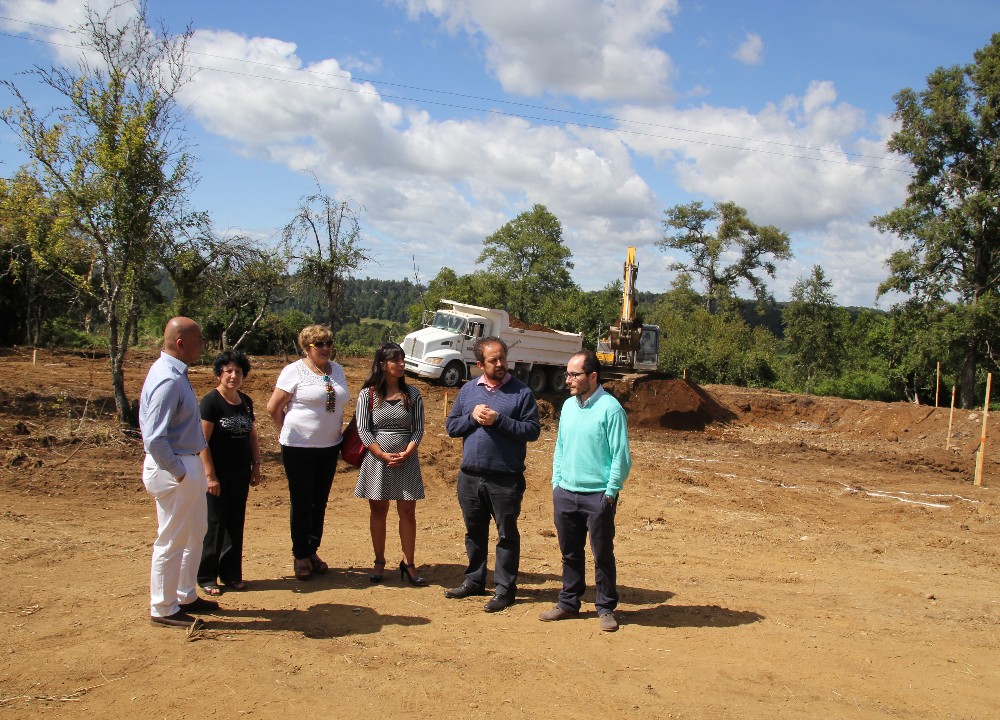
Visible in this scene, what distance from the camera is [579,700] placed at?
3.90m

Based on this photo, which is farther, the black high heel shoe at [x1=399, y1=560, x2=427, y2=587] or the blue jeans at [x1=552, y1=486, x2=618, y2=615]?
the black high heel shoe at [x1=399, y1=560, x2=427, y2=587]

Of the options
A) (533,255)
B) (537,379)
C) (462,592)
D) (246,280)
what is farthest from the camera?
(533,255)

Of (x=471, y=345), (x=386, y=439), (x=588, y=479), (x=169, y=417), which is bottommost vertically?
(x=588, y=479)

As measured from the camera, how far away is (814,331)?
38094mm

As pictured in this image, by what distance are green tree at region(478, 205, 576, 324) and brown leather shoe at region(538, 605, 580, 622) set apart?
4350cm

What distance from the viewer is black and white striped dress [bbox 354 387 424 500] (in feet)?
18.0

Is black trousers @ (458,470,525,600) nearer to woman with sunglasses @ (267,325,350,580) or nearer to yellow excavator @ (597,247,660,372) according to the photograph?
woman with sunglasses @ (267,325,350,580)

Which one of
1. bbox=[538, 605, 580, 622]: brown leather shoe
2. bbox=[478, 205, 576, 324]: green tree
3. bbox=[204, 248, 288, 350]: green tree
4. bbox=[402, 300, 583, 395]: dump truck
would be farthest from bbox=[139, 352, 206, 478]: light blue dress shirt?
bbox=[478, 205, 576, 324]: green tree

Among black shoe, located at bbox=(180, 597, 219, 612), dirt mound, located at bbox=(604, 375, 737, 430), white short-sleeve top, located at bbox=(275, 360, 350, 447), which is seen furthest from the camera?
dirt mound, located at bbox=(604, 375, 737, 430)

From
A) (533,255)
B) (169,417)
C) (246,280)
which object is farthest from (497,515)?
(533,255)

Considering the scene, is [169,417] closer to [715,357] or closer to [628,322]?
[628,322]

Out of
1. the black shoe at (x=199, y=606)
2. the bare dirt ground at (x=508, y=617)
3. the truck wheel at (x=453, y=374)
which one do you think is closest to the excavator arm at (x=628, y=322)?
the truck wheel at (x=453, y=374)

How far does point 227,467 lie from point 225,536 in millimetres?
488

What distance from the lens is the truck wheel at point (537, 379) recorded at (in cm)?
2494
